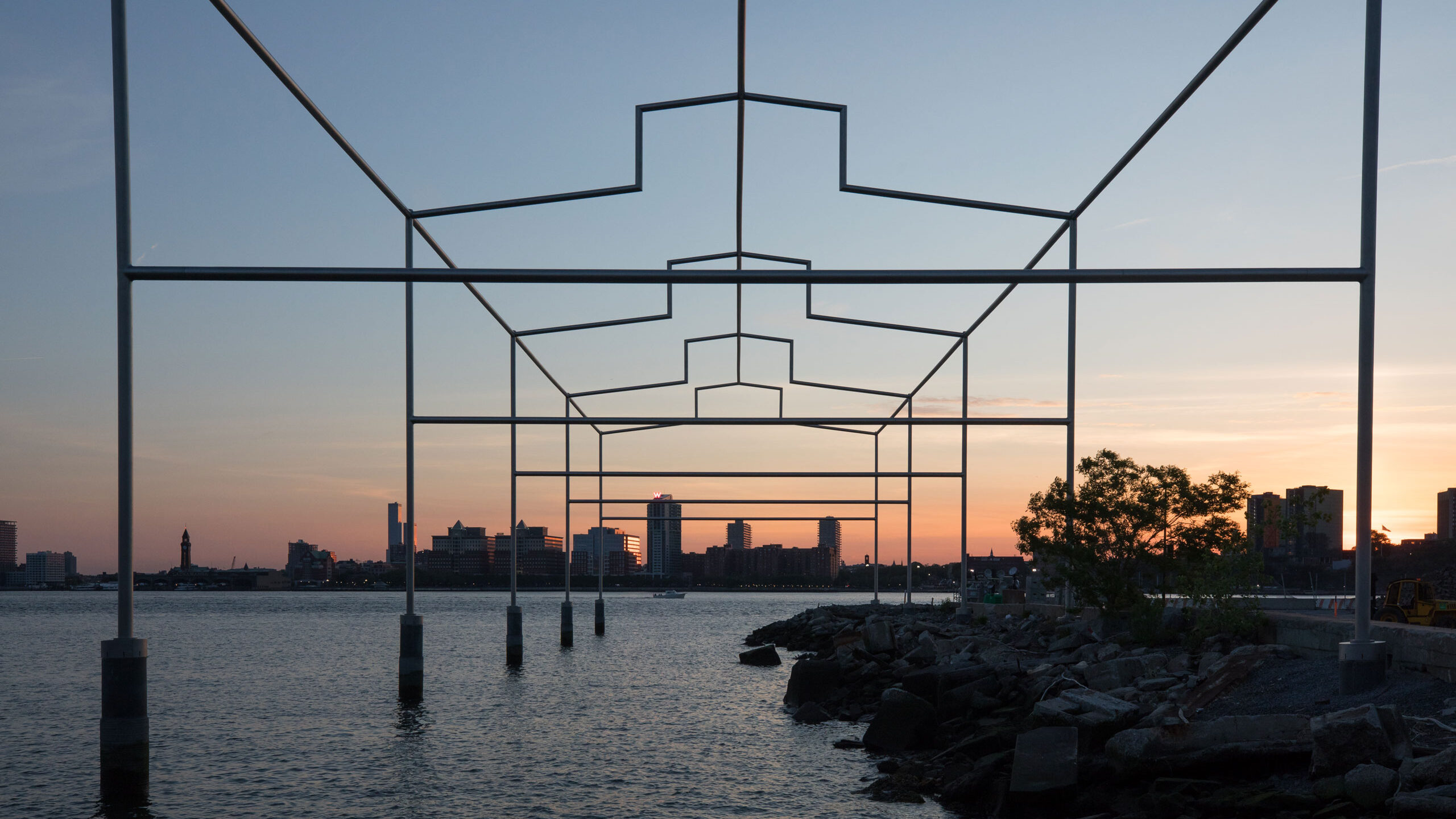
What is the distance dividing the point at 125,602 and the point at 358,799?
4.39 meters

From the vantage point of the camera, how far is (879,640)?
28047 mm


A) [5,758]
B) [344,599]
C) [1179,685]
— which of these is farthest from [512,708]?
[344,599]

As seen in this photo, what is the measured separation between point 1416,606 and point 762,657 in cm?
2018

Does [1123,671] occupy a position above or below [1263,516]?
below

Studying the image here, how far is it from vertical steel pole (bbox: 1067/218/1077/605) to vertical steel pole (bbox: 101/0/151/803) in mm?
14344

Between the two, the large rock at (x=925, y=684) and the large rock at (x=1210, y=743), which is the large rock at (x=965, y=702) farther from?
the large rock at (x=1210, y=743)

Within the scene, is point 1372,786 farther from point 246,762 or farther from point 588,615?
point 588,615

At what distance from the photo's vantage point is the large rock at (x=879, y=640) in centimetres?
2797

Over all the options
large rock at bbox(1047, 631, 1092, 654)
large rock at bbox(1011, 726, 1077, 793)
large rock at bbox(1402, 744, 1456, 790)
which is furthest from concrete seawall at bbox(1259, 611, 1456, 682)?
large rock at bbox(1047, 631, 1092, 654)

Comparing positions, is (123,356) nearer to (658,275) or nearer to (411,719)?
(658,275)

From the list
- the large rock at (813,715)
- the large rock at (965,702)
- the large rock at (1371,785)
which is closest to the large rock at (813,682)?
the large rock at (813,715)

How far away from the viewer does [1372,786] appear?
984cm

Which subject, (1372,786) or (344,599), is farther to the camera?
(344,599)

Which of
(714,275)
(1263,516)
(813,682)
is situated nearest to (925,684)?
(813,682)
